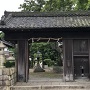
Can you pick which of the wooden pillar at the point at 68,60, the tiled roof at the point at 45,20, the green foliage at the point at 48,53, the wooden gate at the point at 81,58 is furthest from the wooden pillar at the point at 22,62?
the green foliage at the point at 48,53

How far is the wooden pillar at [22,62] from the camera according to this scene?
2223 cm

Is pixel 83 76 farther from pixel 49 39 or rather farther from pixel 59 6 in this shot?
pixel 59 6

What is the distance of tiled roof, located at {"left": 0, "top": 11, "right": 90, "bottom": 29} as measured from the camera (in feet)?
70.6

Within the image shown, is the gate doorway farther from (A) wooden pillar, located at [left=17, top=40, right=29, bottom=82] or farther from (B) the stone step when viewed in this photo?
(A) wooden pillar, located at [left=17, top=40, right=29, bottom=82]

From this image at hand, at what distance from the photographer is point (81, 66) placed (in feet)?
73.8

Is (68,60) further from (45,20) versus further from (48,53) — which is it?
(48,53)

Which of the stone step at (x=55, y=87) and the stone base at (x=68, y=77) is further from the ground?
the stone base at (x=68, y=77)

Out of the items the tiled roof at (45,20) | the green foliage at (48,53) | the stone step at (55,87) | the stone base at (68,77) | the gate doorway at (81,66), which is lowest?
the stone step at (55,87)

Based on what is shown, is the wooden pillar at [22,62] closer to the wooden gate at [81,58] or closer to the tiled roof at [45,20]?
the tiled roof at [45,20]

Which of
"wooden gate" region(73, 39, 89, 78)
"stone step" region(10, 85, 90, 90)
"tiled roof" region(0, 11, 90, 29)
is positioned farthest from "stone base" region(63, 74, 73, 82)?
"tiled roof" region(0, 11, 90, 29)

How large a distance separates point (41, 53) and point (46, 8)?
21.6 feet

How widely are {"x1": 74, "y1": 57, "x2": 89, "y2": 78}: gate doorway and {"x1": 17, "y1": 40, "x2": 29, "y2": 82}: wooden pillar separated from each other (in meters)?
4.17

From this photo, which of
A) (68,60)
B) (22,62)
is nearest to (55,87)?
(68,60)

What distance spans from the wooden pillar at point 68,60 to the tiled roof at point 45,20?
167cm
